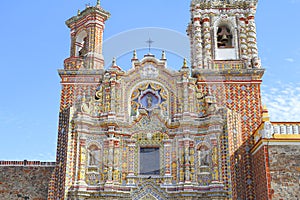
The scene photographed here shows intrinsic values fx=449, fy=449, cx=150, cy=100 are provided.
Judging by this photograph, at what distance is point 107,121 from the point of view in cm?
1789

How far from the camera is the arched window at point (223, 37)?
67.3 ft

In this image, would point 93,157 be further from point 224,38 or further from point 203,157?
point 224,38

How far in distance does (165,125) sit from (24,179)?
20.2 feet

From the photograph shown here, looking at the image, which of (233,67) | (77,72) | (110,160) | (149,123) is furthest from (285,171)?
(77,72)

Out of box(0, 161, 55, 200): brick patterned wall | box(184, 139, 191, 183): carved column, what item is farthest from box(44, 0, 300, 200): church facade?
box(0, 161, 55, 200): brick patterned wall

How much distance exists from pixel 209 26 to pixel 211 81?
295 centimetres

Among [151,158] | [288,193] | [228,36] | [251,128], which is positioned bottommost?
[288,193]

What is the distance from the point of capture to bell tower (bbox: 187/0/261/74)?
65.1ft

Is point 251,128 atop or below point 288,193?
atop

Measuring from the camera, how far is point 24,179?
18344mm

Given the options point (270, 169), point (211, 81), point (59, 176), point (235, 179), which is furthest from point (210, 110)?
point (59, 176)

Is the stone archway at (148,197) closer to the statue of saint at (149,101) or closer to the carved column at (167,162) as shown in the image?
the carved column at (167,162)

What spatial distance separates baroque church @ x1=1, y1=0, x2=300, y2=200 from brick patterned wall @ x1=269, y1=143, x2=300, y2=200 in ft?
1.54

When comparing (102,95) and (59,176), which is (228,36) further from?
(59,176)
